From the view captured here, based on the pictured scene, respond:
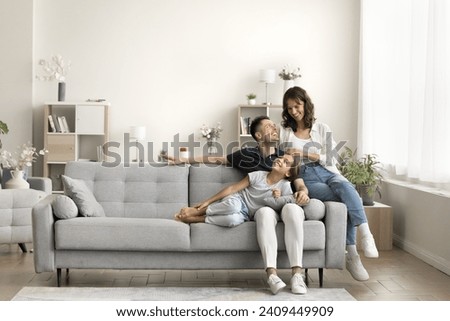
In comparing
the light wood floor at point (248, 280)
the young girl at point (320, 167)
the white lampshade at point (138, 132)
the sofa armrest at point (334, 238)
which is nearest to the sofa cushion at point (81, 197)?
the light wood floor at point (248, 280)

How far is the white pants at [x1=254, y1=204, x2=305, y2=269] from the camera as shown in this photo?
14.2 ft

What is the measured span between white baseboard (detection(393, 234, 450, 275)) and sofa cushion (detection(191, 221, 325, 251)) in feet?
4.32

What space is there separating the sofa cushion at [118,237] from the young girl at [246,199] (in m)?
0.21

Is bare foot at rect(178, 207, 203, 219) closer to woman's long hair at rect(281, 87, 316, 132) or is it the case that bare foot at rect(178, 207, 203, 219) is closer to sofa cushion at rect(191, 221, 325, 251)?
sofa cushion at rect(191, 221, 325, 251)

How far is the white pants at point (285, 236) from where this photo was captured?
171 inches

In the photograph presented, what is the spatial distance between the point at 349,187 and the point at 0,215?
2.94 m

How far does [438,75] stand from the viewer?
18.0 feet

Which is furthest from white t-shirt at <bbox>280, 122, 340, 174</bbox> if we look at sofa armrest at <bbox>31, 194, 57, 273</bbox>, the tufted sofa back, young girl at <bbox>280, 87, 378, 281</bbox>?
sofa armrest at <bbox>31, 194, 57, 273</bbox>

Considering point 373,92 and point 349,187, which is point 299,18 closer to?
point 373,92

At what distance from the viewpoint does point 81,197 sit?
15.3ft

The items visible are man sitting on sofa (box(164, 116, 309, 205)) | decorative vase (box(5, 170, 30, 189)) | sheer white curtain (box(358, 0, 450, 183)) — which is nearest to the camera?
man sitting on sofa (box(164, 116, 309, 205))

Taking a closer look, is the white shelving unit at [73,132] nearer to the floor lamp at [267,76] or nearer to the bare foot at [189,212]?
the floor lamp at [267,76]

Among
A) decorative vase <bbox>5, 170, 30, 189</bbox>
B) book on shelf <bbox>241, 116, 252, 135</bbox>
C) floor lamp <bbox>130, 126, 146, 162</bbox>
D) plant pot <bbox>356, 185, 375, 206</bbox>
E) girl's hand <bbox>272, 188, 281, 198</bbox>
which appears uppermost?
book on shelf <bbox>241, 116, 252, 135</bbox>

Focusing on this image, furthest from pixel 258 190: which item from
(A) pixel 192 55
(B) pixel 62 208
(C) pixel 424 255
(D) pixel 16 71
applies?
(D) pixel 16 71
